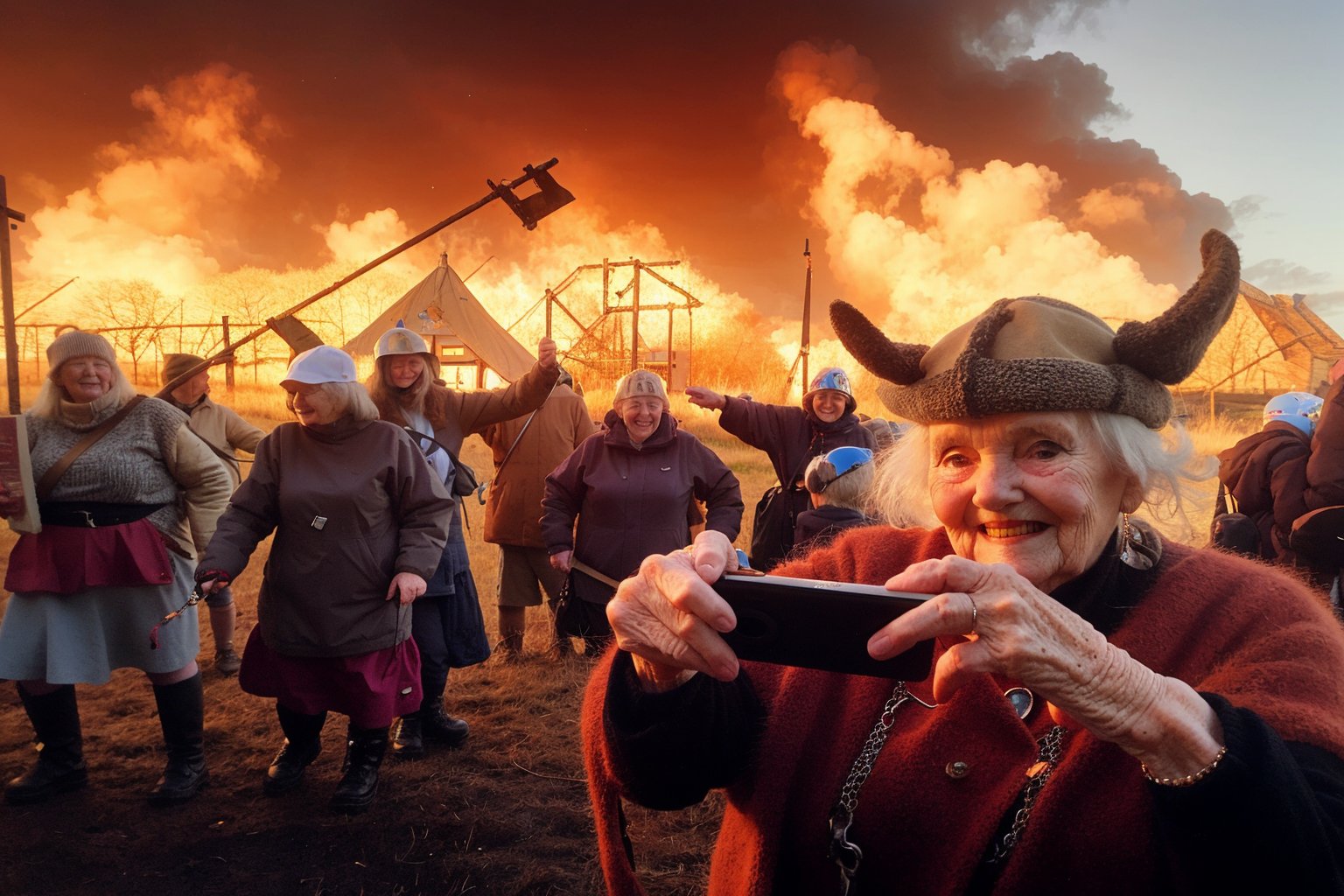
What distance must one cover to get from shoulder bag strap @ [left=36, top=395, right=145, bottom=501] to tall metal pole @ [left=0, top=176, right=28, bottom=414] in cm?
607

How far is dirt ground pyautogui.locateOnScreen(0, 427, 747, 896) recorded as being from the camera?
3.09 metres

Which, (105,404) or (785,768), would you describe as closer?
(785,768)

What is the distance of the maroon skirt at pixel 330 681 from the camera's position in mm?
3420

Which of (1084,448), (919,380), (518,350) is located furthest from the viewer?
(518,350)

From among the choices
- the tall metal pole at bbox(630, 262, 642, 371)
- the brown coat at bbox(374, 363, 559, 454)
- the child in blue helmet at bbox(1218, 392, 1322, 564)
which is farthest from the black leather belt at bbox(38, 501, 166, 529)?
the tall metal pole at bbox(630, 262, 642, 371)

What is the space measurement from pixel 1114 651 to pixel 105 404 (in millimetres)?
4037

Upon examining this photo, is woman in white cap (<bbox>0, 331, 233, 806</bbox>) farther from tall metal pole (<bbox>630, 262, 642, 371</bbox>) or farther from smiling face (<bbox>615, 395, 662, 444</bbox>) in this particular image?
tall metal pole (<bbox>630, 262, 642, 371</bbox>)

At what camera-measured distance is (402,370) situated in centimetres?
439

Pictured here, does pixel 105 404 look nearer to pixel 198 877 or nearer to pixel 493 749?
pixel 198 877

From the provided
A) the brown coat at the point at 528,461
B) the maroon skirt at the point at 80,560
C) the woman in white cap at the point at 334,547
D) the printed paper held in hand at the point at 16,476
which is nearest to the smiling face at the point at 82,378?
the printed paper held in hand at the point at 16,476

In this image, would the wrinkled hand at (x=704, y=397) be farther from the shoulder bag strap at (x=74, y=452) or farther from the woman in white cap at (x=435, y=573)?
the shoulder bag strap at (x=74, y=452)

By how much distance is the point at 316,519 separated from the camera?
3.27 m

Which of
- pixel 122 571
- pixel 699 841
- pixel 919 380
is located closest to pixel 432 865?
pixel 699 841

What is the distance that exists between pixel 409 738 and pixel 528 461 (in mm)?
2124
